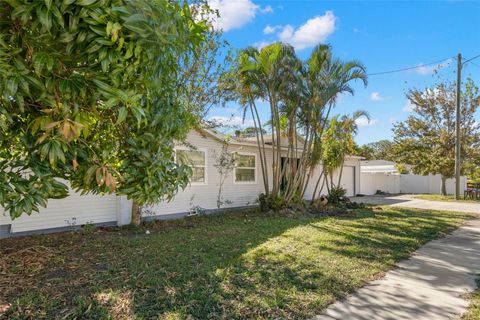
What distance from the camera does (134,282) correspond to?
13.8 feet

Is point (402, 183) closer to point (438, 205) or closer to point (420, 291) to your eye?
point (438, 205)

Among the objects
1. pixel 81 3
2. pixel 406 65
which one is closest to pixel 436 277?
pixel 81 3

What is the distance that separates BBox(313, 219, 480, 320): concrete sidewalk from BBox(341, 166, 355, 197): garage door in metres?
14.0

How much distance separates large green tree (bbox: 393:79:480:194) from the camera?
1994cm

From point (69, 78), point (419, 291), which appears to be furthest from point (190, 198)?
point (69, 78)

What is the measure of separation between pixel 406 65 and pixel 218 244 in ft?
56.5

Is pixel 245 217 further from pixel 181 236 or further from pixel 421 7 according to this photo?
pixel 421 7

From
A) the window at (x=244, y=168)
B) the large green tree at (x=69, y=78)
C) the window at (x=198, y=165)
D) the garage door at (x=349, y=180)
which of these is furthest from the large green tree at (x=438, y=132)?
the large green tree at (x=69, y=78)

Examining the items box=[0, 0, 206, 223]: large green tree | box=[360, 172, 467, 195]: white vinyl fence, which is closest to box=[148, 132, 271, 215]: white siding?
box=[0, 0, 206, 223]: large green tree

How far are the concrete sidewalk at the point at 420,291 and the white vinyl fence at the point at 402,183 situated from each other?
17396 millimetres

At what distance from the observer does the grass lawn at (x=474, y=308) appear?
11.3 ft

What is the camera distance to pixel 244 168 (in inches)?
522

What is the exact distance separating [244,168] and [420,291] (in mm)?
9418

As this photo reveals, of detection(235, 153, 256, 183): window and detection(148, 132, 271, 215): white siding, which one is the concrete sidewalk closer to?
detection(148, 132, 271, 215): white siding
